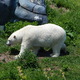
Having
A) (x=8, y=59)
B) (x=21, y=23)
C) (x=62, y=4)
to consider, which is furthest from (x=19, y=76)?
(x=62, y=4)

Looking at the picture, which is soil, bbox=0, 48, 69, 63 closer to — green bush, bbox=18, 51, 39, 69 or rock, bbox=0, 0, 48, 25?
green bush, bbox=18, 51, 39, 69

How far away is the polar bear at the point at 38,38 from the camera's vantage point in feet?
33.6

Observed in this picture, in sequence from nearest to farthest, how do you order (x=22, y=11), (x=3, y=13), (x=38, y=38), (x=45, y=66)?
(x=45, y=66) → (x=38, y=38) → (x=3, y=13) → (x=22, y=11)

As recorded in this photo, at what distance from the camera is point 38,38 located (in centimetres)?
1038

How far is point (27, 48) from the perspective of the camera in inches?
403

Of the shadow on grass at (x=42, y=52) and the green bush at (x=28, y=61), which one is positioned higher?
the green bush at (x=28, y=61)

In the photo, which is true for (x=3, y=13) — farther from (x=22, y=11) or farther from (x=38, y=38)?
(x=38, y=38)

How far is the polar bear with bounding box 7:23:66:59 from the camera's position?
1024cm

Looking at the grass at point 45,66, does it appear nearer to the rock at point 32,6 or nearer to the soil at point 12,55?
the soil at point 12,55


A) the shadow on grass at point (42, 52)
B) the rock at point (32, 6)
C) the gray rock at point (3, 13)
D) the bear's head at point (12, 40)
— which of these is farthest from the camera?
the rock at point (32, 6)

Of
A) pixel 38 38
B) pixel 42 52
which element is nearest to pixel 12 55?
pixel 38 38

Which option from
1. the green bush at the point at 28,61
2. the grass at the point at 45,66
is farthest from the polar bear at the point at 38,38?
the green bush at the point at 28,61

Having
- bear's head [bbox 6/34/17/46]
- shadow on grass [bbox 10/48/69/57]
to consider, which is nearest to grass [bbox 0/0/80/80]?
shadow on grass [bbox 10/48/69/57]

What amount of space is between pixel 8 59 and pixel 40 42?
1.14 metres
